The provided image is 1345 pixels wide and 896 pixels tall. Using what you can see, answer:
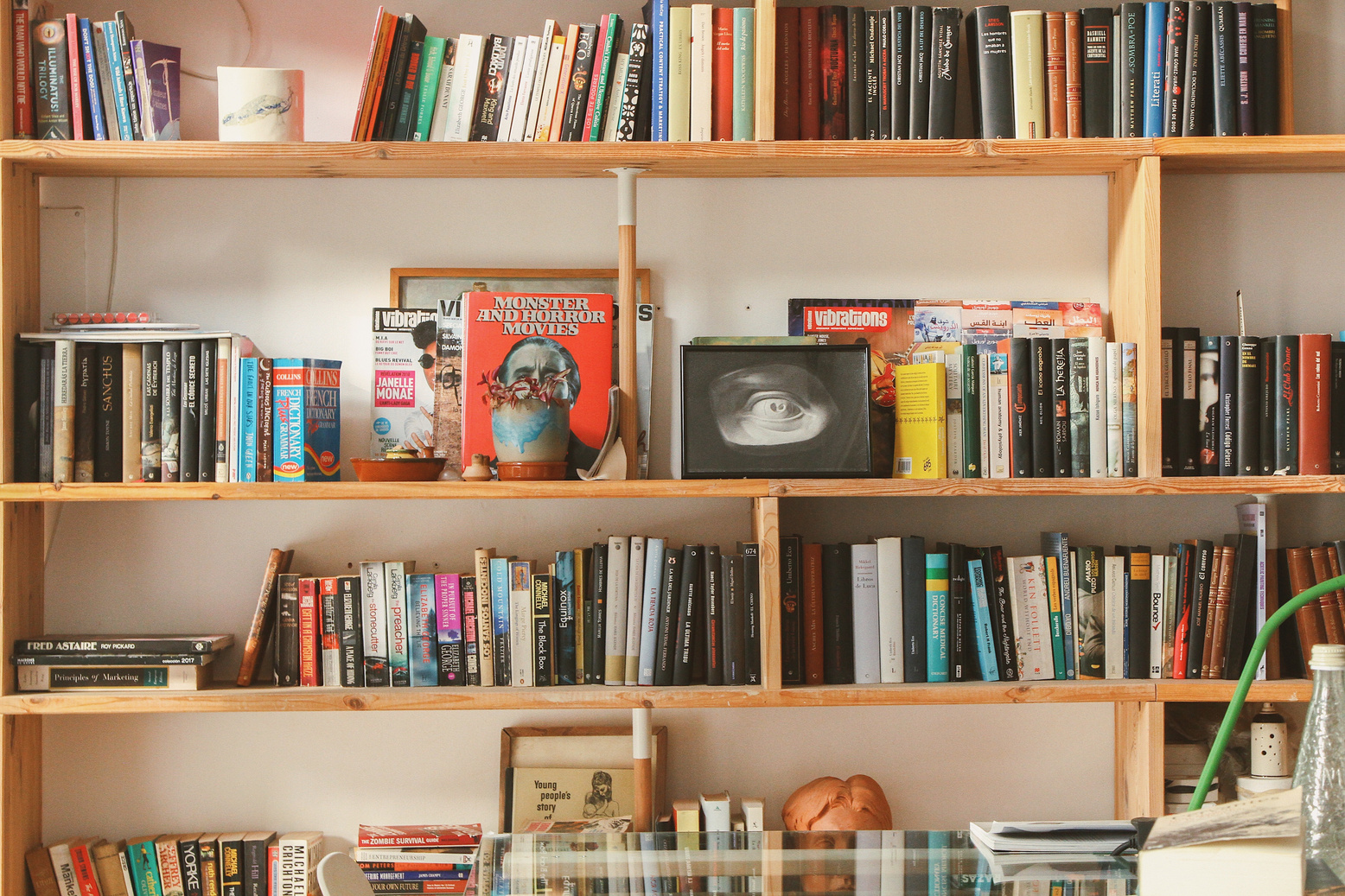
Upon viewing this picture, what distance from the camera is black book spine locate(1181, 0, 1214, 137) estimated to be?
6.47ft

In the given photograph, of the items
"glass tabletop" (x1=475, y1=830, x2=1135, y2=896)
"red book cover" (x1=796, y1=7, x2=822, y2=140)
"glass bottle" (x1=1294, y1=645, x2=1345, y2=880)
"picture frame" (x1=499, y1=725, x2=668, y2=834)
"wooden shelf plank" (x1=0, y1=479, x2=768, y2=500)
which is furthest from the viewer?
"picture frame" (x1=499, y1=725, x2=668, y2=834)

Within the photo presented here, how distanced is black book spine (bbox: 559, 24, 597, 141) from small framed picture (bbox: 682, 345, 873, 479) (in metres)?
0.47

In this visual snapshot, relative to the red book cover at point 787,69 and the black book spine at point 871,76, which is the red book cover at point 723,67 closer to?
the red book cover at point 787,69

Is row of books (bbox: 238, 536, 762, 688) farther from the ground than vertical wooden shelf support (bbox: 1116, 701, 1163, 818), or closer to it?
farther from the ground

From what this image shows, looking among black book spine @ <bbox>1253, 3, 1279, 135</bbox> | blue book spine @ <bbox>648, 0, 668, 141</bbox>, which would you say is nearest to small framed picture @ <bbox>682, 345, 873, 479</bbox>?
blue book spine @ <bbox>648, 0, 668, 141</bbox>

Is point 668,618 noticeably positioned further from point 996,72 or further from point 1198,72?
point 1198,72

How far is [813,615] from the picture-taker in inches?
78.2

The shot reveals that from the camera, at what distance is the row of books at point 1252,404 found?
197 cm

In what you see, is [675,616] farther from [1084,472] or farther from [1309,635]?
[1309,635]

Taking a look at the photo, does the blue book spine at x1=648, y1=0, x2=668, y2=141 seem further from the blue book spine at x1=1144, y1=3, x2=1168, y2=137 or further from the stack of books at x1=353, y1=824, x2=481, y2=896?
the stack of books at x1=353, y1=824, x2=481, y2=896

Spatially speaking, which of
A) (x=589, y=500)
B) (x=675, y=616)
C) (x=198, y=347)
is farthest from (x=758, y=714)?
(x=198, y=347)

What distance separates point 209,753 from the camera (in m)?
2.17

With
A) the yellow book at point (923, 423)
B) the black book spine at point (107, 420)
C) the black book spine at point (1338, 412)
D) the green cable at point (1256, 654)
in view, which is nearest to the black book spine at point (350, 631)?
the black book spine at point (107, 420)

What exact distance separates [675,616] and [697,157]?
86 cm
